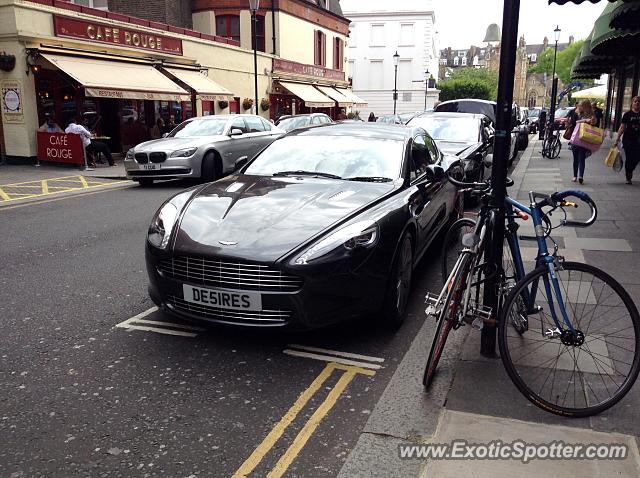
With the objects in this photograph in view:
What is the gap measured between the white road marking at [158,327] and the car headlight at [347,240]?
1.16 metres

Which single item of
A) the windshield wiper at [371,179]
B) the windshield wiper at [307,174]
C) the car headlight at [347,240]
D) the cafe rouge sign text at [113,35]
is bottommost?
the car headlight at [347,240]

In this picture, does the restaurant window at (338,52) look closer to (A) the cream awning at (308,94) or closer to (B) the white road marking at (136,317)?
(A) the cream awning at (308,94)

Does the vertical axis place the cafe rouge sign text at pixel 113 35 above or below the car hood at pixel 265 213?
above

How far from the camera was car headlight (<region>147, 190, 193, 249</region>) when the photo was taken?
4.09m

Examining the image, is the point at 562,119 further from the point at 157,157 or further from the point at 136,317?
the point at 136,317

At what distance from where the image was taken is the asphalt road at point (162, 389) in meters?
2.76

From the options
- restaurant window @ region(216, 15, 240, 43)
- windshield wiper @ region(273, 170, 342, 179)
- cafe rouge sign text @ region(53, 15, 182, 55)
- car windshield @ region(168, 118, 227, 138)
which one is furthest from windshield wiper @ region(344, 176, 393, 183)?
restaurant window @ region(216, 15, 240, 43)

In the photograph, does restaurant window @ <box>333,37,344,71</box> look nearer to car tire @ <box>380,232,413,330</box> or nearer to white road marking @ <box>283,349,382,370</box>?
car tire @ <box>380,232,413,330</box>

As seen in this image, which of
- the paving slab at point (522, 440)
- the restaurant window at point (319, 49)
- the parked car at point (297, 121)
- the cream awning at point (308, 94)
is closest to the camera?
the paving slab at point (522, 440)

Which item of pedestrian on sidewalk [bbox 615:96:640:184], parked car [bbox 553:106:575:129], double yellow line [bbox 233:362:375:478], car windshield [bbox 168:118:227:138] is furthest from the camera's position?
parked car [bbox 553:106:575:129]

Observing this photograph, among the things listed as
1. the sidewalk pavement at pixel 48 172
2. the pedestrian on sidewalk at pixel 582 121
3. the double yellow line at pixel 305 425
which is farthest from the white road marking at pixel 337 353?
the sidewalk pavement at pixel 48 172

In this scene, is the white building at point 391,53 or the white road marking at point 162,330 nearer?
the white road marking at point 162,330

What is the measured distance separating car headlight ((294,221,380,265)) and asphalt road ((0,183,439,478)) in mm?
584

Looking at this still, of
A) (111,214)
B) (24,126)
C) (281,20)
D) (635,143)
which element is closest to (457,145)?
(635,143)
